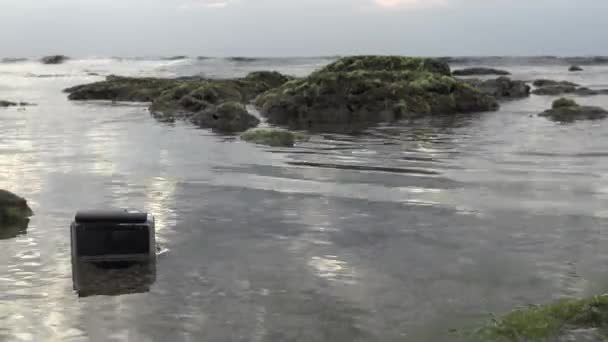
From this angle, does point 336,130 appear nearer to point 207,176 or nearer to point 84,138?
point 84,138

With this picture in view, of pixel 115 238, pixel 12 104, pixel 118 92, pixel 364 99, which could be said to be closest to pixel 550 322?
pixel 115 238

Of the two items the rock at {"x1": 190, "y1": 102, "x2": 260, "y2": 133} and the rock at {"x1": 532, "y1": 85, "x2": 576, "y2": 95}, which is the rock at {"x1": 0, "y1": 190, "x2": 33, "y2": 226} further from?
the rock at {"x1": 532, "y1": 85, "x2": 576, "y2": 95}

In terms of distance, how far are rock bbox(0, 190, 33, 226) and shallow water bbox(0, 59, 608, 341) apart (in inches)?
12.0

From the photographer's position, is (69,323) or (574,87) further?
(574,87)

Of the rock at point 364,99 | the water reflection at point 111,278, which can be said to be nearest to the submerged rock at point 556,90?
the rock at point 364,99

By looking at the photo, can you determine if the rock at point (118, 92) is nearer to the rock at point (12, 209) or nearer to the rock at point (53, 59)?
the rock at point (12, 209)

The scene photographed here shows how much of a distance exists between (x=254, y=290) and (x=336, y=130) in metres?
14.9

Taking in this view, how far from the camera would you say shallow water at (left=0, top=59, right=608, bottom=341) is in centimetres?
583

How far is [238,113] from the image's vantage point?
22.6 meters

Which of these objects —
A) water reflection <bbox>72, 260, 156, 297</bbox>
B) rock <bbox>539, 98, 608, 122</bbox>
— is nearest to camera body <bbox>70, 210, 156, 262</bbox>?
water reflection <bbox>72, 260, 156, 297</bbox>

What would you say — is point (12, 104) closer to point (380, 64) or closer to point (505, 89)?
point (380, 64)

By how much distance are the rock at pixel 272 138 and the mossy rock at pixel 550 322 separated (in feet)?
38.8

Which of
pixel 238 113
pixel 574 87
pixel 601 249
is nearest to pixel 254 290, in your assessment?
pixel 601 249

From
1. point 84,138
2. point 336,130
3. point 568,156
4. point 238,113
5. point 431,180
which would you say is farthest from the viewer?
point 238,113
